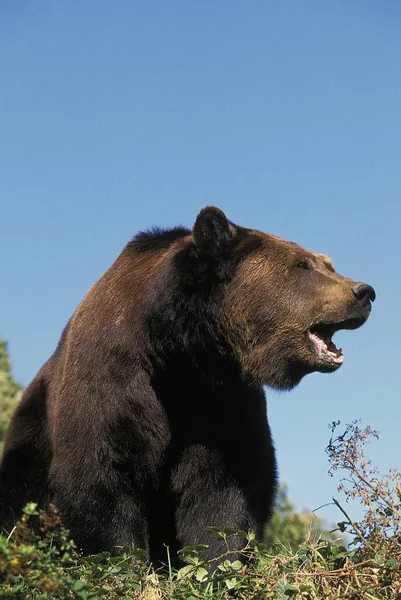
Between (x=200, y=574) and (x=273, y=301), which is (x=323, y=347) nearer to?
(x=273, y=301)

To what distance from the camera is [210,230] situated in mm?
6297

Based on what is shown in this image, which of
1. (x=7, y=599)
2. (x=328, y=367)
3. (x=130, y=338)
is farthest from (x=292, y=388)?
(x=7, y=599)

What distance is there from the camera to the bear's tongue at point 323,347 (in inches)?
251

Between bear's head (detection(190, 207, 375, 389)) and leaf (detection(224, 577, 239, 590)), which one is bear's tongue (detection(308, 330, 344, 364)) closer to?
bear's head (detection(190, 207, 375, 389))

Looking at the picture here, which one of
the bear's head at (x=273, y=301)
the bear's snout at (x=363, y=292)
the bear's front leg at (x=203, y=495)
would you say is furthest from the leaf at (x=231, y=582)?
the bear's snout at (x=363, y=292)

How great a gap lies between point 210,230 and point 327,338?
1173 millimetres

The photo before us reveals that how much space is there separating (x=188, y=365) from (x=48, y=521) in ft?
9.56

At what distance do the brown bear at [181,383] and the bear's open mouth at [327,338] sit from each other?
10 millimetres

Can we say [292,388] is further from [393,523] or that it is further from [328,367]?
[393,523]

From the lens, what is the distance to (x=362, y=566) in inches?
184

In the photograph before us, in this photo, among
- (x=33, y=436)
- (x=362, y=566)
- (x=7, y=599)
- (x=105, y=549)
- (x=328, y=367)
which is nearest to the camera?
(x=7, y=599)

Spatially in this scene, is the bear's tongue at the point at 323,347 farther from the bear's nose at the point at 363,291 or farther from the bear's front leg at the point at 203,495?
the bear's front leg at the point at 203,495

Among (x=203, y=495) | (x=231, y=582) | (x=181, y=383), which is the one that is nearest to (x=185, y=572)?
(x=231, y=582)

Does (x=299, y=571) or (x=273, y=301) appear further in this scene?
(x=273, y=301)
